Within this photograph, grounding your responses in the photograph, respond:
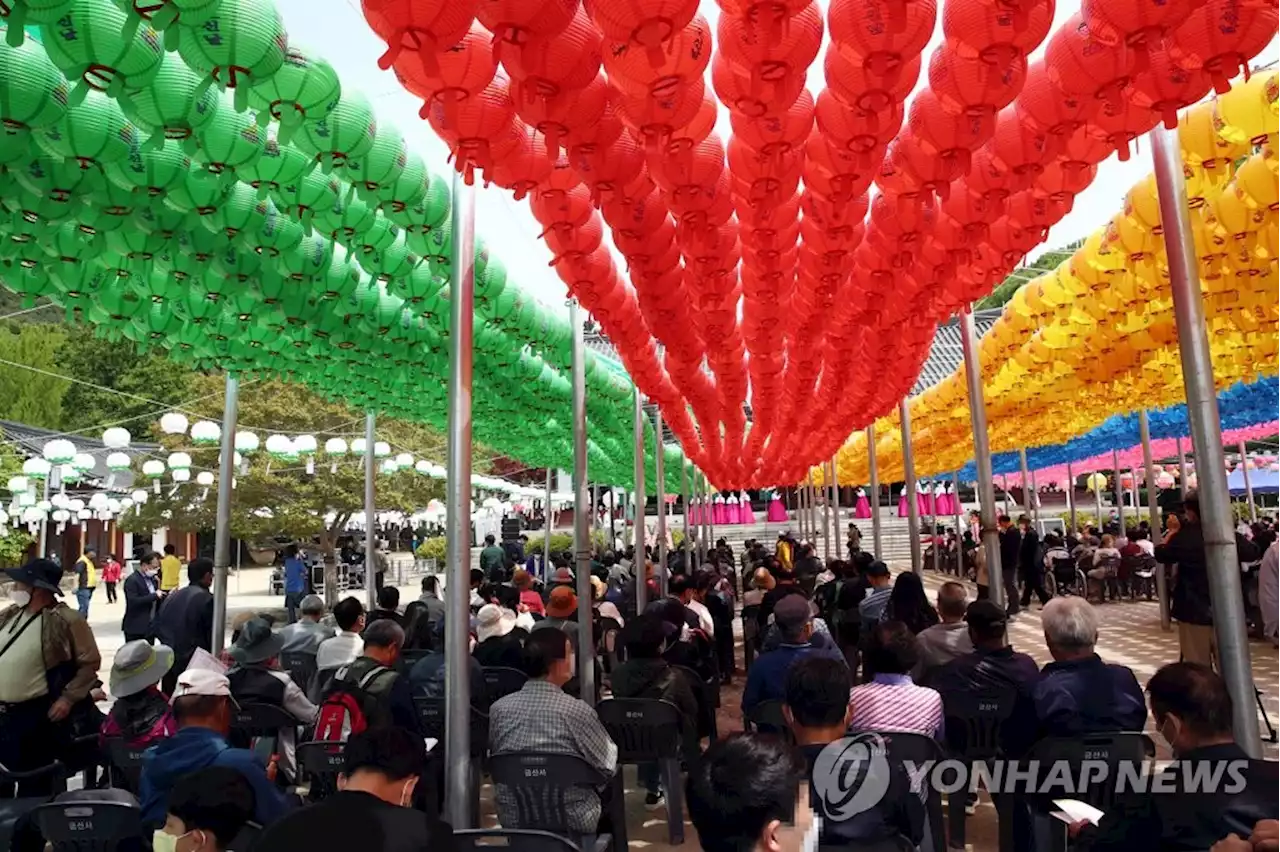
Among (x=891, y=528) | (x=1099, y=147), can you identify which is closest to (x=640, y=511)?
(x=1099, y=147)

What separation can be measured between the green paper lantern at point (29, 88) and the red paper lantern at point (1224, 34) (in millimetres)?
3929

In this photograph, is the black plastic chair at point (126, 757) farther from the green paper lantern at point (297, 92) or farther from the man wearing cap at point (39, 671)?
the green paper lantern at point (297, 92)

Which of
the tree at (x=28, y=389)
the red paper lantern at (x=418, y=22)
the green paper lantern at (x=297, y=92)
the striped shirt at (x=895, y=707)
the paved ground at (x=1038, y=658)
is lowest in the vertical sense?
the paved ground at (x=1038, y=658)

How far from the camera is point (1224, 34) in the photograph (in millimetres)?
2998

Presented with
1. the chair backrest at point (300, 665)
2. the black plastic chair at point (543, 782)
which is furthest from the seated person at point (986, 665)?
the chair backrest at point (300, 665)

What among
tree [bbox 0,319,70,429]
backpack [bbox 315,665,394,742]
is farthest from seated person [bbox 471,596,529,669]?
tree [bbox 0,319,70,429]

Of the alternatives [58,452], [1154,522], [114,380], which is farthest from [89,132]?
[114,380]

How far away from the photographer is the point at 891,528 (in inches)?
1358

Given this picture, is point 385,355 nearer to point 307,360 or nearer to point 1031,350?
point 307,360

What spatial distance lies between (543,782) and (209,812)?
145 centimetres

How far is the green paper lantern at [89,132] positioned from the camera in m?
3.70

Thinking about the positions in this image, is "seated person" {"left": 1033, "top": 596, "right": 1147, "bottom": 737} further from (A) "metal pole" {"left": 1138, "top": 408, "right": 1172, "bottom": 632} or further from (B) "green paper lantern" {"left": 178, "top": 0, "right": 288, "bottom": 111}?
(A) "metal pole" {"left": 1138, "top": 408, "right": 1172, "bottom": 632}

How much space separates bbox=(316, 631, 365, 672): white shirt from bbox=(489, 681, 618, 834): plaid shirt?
204 centimetres

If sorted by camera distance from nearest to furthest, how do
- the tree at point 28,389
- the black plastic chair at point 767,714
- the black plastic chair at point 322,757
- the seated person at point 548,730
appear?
the seated person at point 548,730, the black plastic chair at point 322,757, the black plastic chair at point 767,714, the tree at point 28,389
